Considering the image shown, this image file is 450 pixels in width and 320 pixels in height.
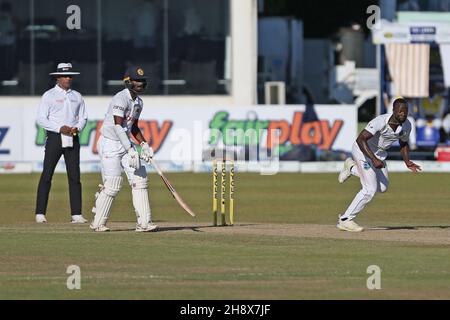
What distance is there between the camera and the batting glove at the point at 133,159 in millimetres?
17609

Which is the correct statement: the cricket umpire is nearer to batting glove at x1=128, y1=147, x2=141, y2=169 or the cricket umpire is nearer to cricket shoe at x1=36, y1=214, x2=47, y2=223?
cricket shoe at x1=36, y1=214, x2=47, y2=223

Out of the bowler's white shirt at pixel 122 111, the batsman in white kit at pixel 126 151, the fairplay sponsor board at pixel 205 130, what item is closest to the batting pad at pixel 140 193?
the batsman in white kit at pixel 126 151

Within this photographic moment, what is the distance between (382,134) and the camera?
18109mm

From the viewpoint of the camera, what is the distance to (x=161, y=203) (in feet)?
84.8

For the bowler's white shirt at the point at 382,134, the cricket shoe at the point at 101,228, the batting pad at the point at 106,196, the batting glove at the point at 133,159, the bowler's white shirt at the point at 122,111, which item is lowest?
the cricket shoe at the point at 101,228

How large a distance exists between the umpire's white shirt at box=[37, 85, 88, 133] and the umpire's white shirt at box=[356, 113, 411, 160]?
435 cm

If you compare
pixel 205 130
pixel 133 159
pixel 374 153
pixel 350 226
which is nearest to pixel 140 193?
pixel 133 159

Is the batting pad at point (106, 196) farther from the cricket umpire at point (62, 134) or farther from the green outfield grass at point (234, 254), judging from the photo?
the cricket umpire at point (62, 134)

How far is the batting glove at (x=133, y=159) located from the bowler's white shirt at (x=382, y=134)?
2.70 metres

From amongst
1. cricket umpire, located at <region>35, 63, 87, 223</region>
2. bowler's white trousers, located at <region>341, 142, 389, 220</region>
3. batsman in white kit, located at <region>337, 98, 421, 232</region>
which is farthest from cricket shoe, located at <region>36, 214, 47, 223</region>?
bowler's white trousers, located at <region>341, 142, 389, 220</region>

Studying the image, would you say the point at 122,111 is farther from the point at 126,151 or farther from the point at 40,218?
the point at 40,218

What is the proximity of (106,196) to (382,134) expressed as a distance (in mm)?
3324

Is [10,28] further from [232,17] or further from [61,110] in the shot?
[61,110]
